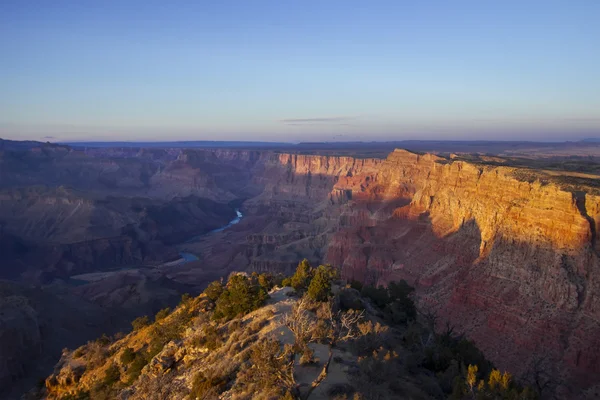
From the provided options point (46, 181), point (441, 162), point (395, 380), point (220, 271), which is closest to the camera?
point (395, 380)

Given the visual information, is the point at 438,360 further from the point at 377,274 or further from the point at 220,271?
the point at 220,271

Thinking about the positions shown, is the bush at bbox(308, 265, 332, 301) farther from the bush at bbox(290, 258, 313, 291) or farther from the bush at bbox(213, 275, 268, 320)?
the bush at bbox(213, 275, 268, 320)

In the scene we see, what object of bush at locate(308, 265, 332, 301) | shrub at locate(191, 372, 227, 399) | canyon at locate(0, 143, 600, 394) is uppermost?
bush at locate(308, 265, 332, 301)

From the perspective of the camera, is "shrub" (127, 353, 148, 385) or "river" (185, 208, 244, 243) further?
"river" (185, 208, 244, 243)

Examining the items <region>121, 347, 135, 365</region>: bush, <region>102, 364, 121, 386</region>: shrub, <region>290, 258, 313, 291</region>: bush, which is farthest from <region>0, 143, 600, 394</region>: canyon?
<region>121, 347, 135, 365</region>: bush

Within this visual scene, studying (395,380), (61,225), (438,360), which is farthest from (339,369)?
(61,225)

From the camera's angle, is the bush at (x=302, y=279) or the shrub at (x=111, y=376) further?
the bush at (x=302, y=279)

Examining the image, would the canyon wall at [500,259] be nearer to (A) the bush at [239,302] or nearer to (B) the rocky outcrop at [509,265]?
(B) the rocky outcrop at [509,265]

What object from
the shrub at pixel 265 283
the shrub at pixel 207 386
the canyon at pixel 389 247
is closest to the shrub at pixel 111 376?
the shrub at pixel 265 283
